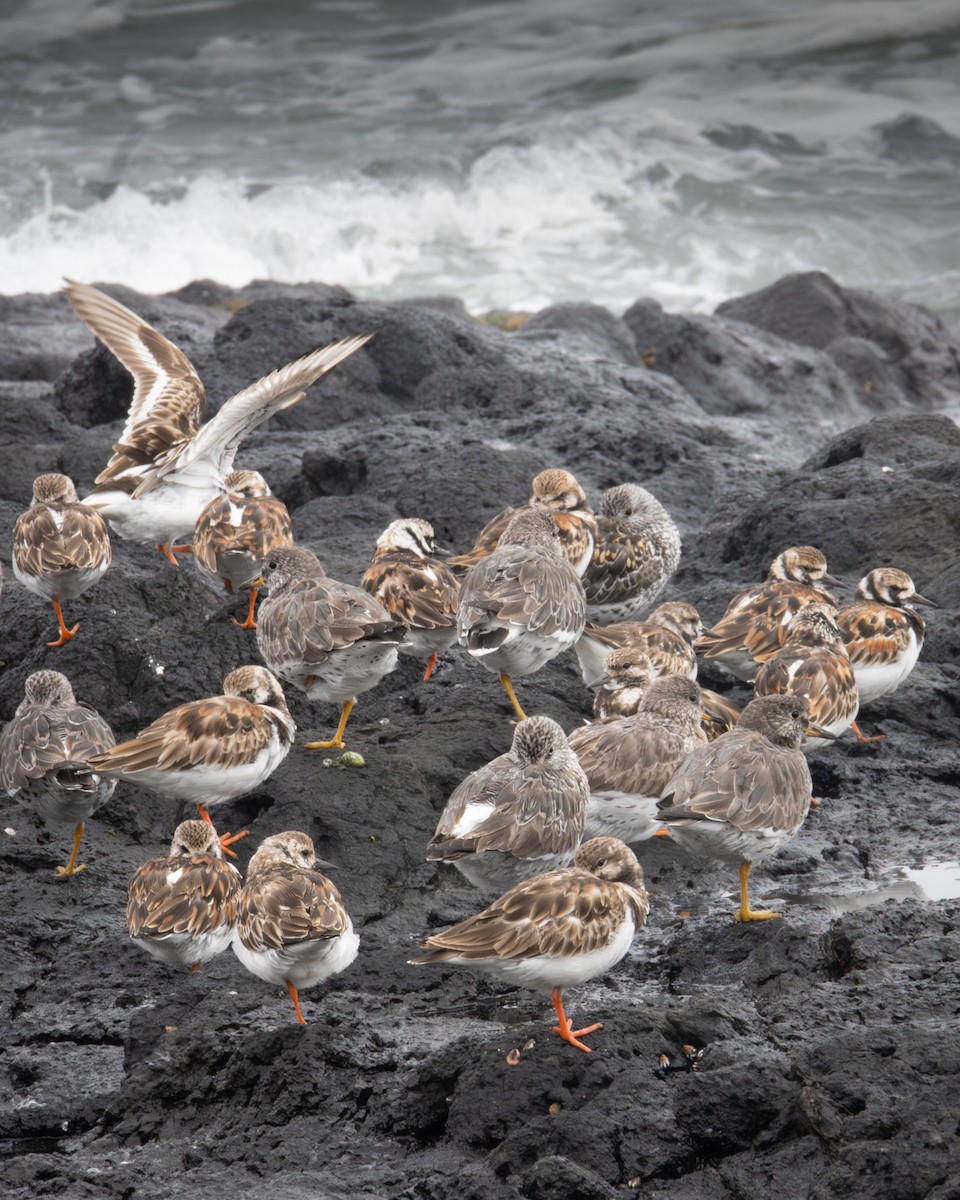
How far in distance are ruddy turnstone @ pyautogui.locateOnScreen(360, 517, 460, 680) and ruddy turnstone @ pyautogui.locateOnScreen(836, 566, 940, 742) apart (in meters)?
2.41

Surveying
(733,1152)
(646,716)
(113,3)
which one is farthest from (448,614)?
(113,3)

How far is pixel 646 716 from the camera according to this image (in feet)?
24.7

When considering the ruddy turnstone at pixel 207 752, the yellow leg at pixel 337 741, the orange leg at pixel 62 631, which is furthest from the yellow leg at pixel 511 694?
the orange leg at pixel 62 631

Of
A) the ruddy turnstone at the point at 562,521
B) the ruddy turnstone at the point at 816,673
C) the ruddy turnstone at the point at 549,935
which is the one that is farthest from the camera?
the ruddy turnstone at the point at 562,521

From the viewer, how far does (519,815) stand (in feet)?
21.2

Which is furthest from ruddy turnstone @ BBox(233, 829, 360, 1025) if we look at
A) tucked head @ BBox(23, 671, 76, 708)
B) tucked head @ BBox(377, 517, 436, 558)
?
tucked head @ BBox(377, 517, 436, 558)

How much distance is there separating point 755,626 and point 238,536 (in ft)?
11.3

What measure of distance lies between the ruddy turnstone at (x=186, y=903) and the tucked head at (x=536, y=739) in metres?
1.44

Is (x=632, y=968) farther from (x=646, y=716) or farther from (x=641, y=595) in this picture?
(x=641, y=595)

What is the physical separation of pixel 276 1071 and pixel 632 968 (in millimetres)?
1780

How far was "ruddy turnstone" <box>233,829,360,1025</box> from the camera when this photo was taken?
228 inches

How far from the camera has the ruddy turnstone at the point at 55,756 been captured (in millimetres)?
7191

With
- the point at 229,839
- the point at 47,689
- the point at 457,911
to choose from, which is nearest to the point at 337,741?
the point at 229,839

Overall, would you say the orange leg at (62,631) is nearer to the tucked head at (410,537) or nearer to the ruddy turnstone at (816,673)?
the tucked head at (410,537)
